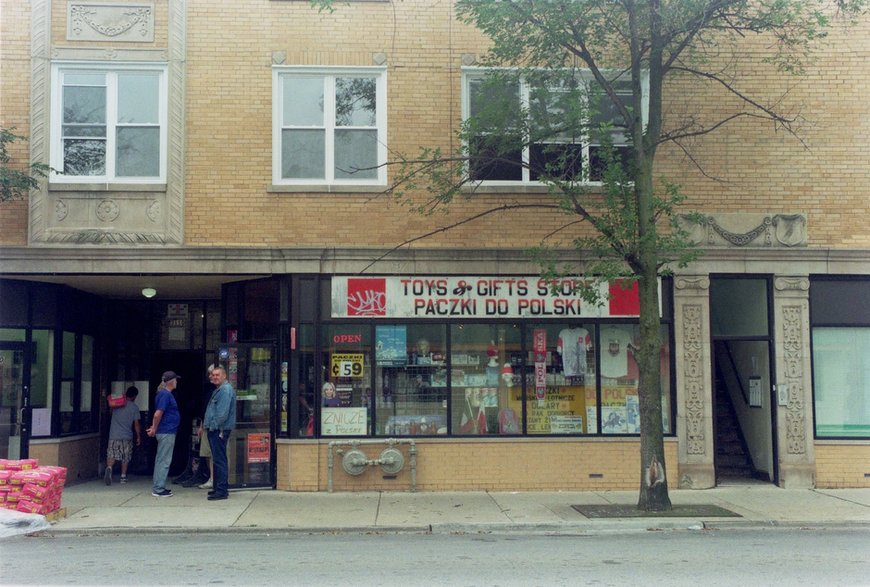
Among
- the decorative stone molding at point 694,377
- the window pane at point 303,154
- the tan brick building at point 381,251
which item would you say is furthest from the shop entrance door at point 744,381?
the window pane at point 303,154

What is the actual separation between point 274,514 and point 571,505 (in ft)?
13.6

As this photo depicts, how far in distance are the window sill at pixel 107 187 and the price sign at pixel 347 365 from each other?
3.83 m

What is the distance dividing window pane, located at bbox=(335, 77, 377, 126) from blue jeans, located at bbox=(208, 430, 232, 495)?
5.37 metres

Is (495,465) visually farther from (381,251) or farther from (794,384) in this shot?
(794,384)

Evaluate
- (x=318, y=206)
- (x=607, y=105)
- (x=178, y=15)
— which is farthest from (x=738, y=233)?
(x=178, y=15)

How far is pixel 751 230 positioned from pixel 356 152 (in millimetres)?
6561

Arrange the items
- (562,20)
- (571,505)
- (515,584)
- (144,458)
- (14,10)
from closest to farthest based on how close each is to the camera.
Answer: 1. (515,584)
2. (562,20)
3. (571,505)
4. (14,10)
5. (144,458)

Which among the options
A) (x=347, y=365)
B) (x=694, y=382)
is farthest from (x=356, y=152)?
(x=694, y=382)

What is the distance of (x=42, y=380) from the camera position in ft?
46.6

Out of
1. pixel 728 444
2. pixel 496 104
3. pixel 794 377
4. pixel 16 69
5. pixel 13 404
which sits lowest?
pixel 728 444

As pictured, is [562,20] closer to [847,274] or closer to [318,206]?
[318,206]

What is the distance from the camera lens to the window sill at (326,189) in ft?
45.3

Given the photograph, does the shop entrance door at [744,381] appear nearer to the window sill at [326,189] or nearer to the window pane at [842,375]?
the window pane at [842,375]

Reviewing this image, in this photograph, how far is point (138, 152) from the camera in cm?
1386
